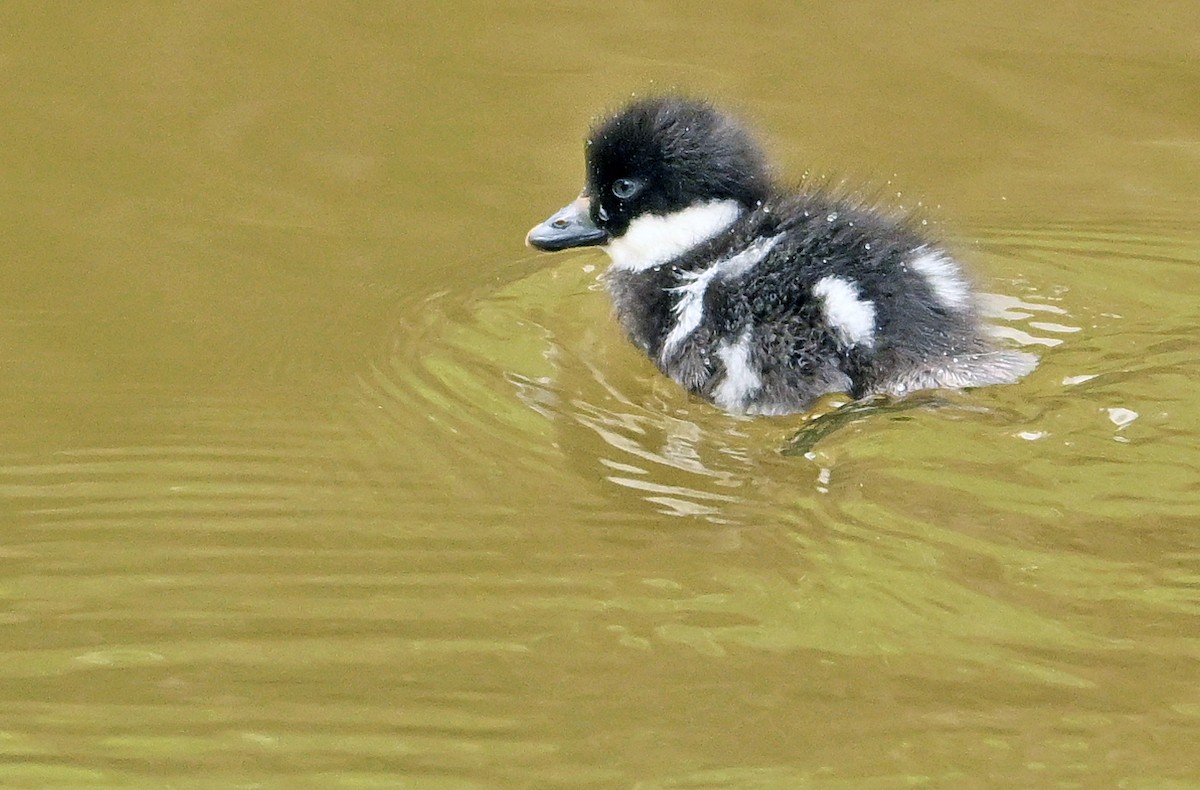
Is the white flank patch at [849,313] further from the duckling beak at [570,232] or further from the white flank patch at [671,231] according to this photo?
the duckling beak at [570,232]

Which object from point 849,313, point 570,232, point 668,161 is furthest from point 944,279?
point 570,232

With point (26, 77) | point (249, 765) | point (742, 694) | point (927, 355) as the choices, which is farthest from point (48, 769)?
point (26, 77)

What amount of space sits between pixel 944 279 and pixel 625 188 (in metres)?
0.63

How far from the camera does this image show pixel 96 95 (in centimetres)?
411

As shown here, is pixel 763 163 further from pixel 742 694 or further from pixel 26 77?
pixel 26 77

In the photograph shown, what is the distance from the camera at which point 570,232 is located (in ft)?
11.1

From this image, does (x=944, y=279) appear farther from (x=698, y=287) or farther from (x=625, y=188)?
(x=625, y=188)

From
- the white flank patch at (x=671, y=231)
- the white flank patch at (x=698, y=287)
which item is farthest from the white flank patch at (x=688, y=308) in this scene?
the white flank patch at (x=671, y=231)

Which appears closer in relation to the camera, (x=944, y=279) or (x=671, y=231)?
(x=944, y=279)

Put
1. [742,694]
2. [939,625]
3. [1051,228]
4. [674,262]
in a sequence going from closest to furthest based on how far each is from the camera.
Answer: [742,694] < [939,625] < [674,262] < [1051,228]

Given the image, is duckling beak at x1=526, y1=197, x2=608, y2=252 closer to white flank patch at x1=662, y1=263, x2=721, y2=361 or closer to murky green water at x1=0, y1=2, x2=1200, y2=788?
murky green water at x1=0, y1=2, x2=1200, y2=788

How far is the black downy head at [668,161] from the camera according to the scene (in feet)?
10.6

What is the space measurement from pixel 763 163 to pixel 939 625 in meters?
1.27

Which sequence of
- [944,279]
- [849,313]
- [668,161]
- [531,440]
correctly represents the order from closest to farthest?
[531,440] < [849,313] < [944,279] < [668,161]
